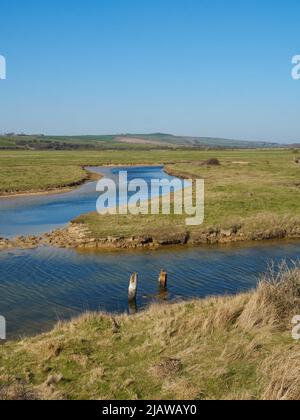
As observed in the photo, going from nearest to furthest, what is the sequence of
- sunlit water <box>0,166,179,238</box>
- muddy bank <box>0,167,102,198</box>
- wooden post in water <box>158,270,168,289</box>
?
wooden post in water <box>158,270,168,289</box> → sunlit water <box>0,166,179,238</box> → muddy bank <box>0,167,102,198</box>

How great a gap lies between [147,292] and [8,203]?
3501cm

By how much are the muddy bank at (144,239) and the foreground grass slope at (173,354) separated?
1401 cm

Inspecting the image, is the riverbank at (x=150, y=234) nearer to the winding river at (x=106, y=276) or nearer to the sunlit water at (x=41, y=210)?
the winding river at (x=106, y=276)

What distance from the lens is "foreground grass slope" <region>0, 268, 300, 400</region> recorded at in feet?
38.4

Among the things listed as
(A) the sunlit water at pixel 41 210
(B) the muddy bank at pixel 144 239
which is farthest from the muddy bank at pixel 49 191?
(B) the muddy bank at pixel 144 239

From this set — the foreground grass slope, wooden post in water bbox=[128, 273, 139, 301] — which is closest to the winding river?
wooden post in water bbox=[128, 273, 139, 301]

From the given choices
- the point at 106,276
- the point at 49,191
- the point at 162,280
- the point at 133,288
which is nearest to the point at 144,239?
the point at 106,276

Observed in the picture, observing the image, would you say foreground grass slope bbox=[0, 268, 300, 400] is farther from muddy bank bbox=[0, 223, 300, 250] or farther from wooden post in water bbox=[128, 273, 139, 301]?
muddy bank bbox=[0, 223, 300, 250]

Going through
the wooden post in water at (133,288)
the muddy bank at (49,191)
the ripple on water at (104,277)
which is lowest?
the ripple on water at (104,277)

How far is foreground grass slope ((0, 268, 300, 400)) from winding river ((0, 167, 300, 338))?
10.9ft

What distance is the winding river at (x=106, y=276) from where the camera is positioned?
20.0 meters
